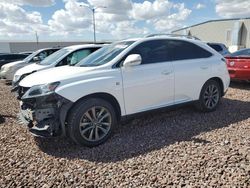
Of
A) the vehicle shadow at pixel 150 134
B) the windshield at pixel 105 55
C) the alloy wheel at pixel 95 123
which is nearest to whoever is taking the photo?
the vehicle shadow at pixel 150 134

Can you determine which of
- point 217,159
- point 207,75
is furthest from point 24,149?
point 207,75

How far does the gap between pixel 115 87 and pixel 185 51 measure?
191 cm

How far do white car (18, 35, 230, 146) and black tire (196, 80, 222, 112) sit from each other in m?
0.02

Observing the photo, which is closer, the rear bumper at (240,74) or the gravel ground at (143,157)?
the gravel ground at (143,157)

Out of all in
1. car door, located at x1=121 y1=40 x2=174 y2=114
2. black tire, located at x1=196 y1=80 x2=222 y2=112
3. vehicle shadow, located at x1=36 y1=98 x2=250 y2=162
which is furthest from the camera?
black tire, located at x1=196 y1=80 x2=222 y2=112

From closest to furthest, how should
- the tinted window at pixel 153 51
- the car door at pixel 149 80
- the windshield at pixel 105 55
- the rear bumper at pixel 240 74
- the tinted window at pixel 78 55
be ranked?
the car door at pixel 149 80 < the windshield at pixel 105 55 < the tinted window at pixel 153 51 < the rear bumper at pixel 240 74 < the tinted window at pixel 78 55

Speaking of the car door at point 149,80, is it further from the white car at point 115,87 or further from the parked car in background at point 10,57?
the parked car in background at point 10,57

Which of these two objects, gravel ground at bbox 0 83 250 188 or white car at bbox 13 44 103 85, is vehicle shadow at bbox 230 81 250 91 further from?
white car at bbox 13 44 103 85

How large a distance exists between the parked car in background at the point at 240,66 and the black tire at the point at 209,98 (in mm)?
2501

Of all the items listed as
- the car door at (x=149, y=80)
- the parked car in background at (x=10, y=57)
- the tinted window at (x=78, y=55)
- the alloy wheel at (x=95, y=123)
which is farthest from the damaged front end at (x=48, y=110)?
the parked car in background at (x=10, y=57)

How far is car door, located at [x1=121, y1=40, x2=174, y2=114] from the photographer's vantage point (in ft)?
13.3

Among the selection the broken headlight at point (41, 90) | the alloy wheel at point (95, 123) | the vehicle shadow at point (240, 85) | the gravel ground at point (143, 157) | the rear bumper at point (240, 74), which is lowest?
the gravel ground at point (143, 157)

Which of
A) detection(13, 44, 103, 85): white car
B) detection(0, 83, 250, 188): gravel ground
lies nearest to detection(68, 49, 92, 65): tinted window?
detection(13, 44, 103, 85): white car

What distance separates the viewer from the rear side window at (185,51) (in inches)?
187
